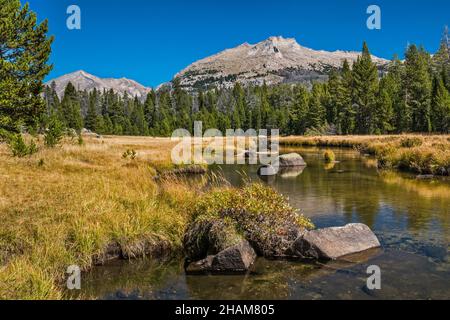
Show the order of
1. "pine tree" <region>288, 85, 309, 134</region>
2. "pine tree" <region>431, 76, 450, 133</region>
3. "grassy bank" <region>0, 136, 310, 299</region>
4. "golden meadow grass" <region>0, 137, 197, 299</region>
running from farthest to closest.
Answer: "pine tree" <region>288, 85, 309, 134</region> < "pine tree" <region>431, 76, 450, 133</region> < "grassy bank" <region>0, 136, 310, 299</region> < "golden meadow grass" <region>0, 137, 197, 299</region>

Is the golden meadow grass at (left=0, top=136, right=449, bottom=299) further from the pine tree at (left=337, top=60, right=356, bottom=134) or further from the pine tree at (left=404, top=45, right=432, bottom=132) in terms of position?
the pine tree at (left=337, top=60, right=356, bottom=134)

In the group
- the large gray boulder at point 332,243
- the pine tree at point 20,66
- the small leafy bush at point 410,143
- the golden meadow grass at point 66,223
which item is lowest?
the large gray boulder at point 332,243

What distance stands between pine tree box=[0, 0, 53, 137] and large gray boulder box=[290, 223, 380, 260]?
2341 cm

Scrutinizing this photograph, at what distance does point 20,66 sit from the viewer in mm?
28078

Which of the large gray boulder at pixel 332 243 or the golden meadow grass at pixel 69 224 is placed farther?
the large gray boulder at pixel 332 243

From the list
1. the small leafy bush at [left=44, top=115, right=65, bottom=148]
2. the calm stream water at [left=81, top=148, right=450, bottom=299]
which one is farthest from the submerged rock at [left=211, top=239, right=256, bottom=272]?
the small leafy bush at [left=44, top=115, right=65, bottom=148]

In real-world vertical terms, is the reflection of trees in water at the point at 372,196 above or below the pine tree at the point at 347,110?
below

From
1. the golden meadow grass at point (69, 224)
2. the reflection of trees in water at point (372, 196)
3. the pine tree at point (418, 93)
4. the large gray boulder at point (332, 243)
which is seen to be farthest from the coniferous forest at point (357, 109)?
the large gray boulder at point (332, 243)

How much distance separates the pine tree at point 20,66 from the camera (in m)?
27.6

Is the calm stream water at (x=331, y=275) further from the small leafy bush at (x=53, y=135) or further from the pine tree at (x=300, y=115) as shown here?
the pine tree at (x=300, y=115)

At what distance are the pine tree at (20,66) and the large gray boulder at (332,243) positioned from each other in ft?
76.8

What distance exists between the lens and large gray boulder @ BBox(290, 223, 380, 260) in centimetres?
1102

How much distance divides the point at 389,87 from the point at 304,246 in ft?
300
